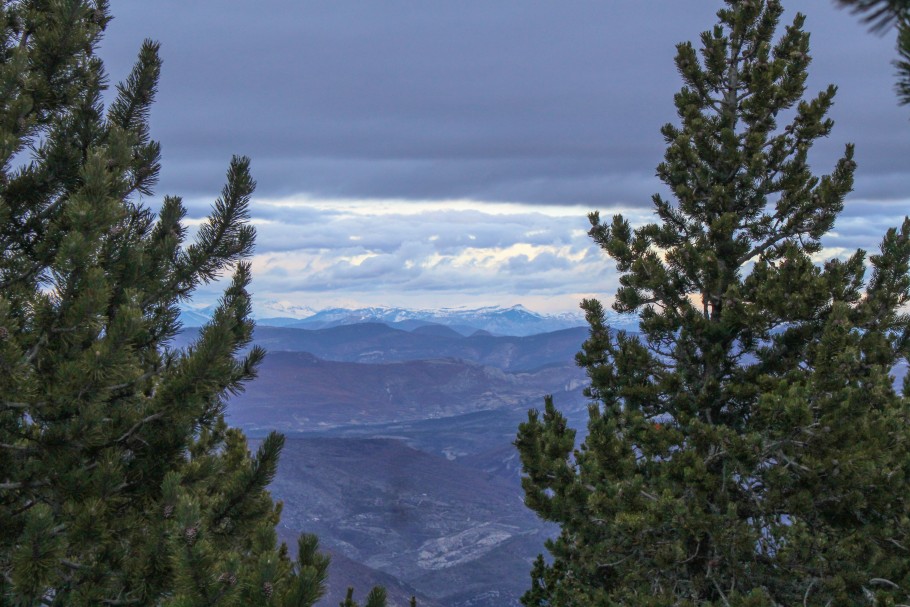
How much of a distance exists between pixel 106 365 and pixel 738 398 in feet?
39.9

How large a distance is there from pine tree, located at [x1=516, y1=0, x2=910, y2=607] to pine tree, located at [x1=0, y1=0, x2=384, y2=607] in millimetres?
7448

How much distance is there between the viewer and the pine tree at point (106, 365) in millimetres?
A: 6789

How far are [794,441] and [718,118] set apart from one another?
759 cm

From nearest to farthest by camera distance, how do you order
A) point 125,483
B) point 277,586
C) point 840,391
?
point 277,586 → point 125,483 → point 840,391

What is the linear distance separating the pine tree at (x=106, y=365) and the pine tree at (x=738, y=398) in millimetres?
7448

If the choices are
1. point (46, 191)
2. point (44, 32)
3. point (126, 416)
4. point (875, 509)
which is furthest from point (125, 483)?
point (875, 509)

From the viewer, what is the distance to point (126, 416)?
7.72m

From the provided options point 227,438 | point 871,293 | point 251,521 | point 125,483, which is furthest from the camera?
point 227,438

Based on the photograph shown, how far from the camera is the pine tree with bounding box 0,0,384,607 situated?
6789 millimetres

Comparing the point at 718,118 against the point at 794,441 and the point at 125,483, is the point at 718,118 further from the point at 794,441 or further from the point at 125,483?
the point at 125,483

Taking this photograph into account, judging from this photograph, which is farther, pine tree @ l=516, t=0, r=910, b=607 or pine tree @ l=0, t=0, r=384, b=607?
pine tree @ l=516, t=0, r=910, b=607

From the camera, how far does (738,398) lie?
1542cm

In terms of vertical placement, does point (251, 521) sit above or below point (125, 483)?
below

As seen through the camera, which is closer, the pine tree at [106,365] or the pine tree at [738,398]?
the pine tree at [106,365]
